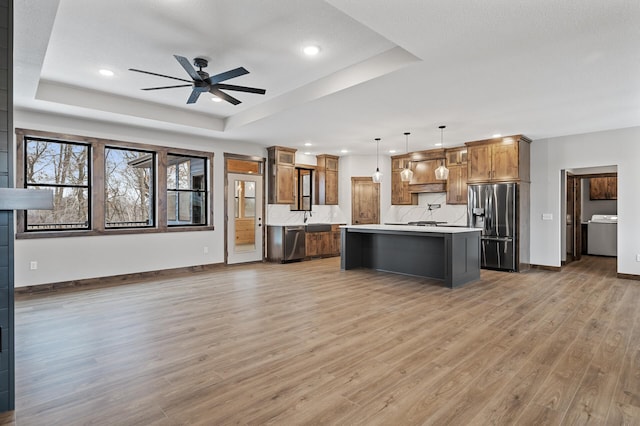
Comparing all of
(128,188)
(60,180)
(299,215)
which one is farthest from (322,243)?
(60,180)

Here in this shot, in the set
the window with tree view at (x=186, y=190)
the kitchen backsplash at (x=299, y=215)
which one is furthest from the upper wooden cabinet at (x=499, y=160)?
the window with tree view at (x=186, y=190)

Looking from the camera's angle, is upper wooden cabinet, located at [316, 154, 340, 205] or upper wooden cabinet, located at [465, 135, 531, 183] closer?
upper wooden cabinet, located at [465, 135, 531, 183]

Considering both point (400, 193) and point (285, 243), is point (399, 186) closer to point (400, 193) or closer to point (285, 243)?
point (400, 193)

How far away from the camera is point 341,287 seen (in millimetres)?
5324

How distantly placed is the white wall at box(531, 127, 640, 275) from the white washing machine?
2.44 m

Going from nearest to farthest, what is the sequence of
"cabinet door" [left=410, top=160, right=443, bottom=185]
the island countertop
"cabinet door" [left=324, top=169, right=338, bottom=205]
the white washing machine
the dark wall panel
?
the dark wall panel, the island countertop, "cabinet door" [left=410, top=160, right=443, bottom=185], the white washing machine, "cabinet door" [left=324, top=169, right=338, bottom=205]

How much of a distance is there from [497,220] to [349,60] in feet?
15.8

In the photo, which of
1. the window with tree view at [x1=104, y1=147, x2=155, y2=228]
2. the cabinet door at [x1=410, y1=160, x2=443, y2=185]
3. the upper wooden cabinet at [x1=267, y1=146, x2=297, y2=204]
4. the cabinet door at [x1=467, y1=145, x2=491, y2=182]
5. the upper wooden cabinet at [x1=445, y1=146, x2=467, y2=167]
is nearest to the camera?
Result: the window with tree view at [x1=104, y1=147, x2=155, y2=228]

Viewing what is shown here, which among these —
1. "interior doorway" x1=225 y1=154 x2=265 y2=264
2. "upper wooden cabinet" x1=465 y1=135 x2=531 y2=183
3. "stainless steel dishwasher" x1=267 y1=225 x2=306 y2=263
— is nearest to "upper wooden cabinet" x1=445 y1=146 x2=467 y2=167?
"upper wooden cabinet" x1=465 y1=135 x2=531 y2=183

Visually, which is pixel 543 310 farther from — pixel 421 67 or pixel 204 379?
pixel 204 379

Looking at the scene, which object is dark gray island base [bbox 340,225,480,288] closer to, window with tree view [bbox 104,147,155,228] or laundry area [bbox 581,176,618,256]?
window with tree view [bbox 104,147,155,228]

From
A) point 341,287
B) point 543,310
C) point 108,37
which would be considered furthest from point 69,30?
point 543,310

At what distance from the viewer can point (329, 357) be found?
9.33 ft

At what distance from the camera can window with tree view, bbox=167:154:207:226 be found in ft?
22.1
